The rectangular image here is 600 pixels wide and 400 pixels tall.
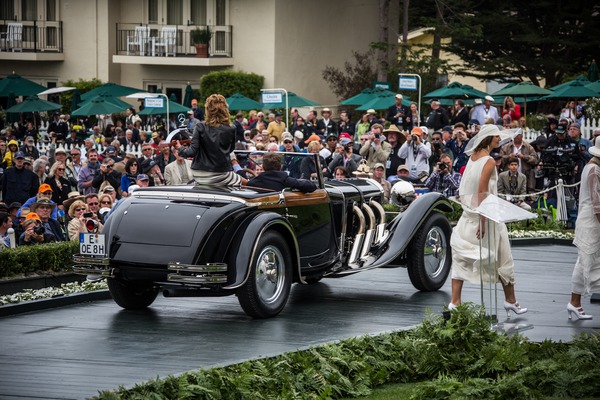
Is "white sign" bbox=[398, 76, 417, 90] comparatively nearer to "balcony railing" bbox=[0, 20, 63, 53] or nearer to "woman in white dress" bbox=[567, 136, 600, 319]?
"woman in white dress" bbox=[567, 136, 600, 319]

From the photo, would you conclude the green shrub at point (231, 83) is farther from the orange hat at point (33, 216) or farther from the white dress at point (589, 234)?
the white dress at point (589, 234)

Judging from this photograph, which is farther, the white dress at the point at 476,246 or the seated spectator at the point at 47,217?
the seated spectator at the point at 47,217

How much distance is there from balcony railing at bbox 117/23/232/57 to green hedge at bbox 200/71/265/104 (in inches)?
97.9

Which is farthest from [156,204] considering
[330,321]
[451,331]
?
[451,331]

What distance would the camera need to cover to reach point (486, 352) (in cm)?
902

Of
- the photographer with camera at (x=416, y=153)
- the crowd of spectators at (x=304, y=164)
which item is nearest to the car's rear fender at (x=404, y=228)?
the crowd of spectators at (x=304, y=164)

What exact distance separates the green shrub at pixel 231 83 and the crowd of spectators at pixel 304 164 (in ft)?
30.7

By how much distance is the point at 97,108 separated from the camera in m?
32.8

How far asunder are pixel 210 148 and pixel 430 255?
10.8 feet

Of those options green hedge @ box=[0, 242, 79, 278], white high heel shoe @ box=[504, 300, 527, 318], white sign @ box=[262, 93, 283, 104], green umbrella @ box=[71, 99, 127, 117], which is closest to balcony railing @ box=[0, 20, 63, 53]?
green umbrella @ box=[71, 99, 127, 117]

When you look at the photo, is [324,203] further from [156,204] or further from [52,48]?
[52,48]

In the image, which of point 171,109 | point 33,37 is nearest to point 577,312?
point 171,109

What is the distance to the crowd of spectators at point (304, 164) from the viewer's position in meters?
15.4

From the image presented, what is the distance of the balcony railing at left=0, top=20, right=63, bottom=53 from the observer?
46.2 m
